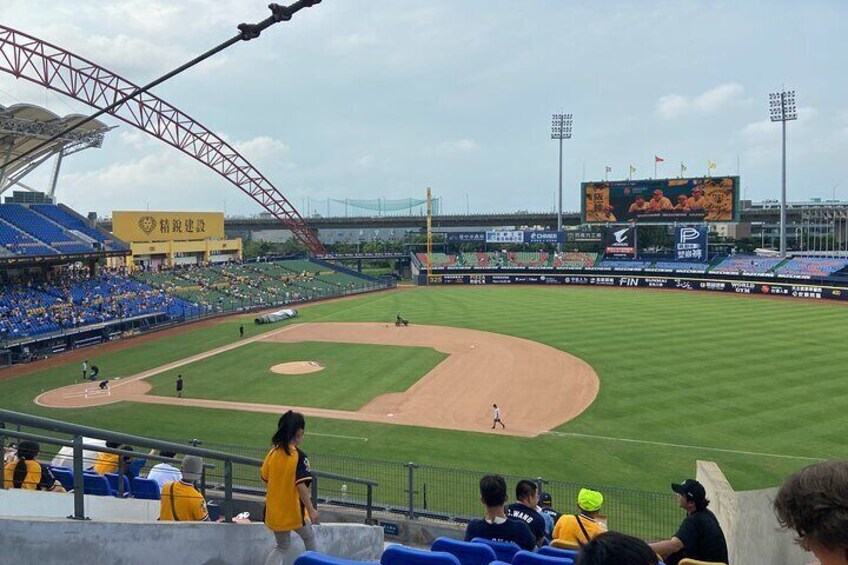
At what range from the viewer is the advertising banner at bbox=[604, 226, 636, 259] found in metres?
74.6

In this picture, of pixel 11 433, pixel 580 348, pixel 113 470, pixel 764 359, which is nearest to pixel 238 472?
pixel 113 470

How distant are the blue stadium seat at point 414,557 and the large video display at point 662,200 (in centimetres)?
7085

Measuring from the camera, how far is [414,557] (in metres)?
4.18

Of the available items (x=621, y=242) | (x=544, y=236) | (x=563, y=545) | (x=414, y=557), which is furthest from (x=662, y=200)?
(x=414, y=557)

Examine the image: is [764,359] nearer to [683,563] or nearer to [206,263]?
[683,563]

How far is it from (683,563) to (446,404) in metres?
20.1

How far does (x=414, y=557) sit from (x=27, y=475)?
5.33 metres

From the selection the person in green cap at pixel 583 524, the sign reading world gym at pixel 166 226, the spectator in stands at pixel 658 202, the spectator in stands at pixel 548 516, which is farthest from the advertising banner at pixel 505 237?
Answer: the person in green cap at pixel 583 524

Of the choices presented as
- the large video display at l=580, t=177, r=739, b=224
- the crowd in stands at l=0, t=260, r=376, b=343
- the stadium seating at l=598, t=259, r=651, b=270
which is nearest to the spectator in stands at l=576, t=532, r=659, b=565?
the crowd in stands at l=0, t=260, r=376, b=343

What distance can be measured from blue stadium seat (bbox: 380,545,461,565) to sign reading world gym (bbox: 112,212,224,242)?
223ft

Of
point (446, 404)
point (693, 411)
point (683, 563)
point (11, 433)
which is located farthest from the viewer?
point (446, 404)

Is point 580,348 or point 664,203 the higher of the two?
point 664,203

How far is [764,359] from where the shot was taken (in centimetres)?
2948

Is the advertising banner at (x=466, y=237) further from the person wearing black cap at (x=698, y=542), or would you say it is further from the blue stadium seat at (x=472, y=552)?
the blue stadium seat at (x=472, y=552)
